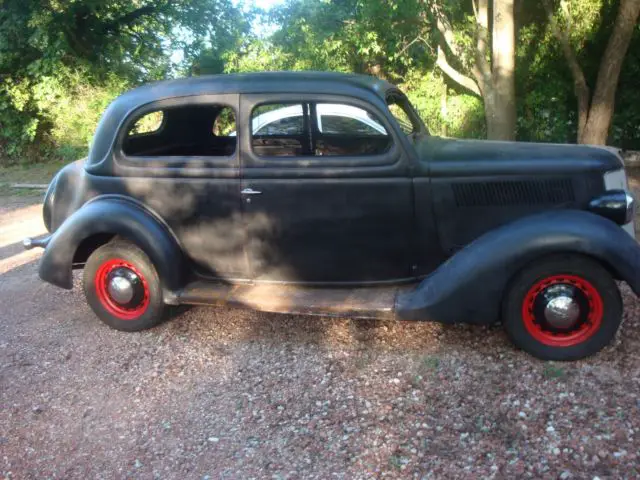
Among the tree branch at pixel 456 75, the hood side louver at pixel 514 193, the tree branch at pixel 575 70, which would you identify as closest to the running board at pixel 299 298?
the hood side louver at pixel 514 193

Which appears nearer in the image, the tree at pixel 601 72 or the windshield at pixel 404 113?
the windshield at pixel 404 113

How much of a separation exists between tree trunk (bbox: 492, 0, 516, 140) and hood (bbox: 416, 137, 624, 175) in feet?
14.4

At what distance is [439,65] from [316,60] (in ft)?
7.94

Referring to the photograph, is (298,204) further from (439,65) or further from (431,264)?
(439,65)

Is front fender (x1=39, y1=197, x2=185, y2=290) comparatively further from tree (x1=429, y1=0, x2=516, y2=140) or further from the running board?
tree (x1=429, y1=0, x2=516, y2=140)

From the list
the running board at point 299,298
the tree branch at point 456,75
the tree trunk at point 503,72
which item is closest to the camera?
the running board at point 299,298

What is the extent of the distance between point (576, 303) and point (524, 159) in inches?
37.4

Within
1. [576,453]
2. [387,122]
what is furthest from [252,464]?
[387,122]

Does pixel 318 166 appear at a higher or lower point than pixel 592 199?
higher

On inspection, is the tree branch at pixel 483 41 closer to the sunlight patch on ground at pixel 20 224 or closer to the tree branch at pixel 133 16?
the sunlight patch on ground at pixel 20 224

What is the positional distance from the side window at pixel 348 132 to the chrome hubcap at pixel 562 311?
1.41m

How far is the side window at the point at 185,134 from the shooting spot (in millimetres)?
4414

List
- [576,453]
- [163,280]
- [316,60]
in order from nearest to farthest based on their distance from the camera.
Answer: [576,453] < [163,280] < [316,60]

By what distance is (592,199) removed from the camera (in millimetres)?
3484
